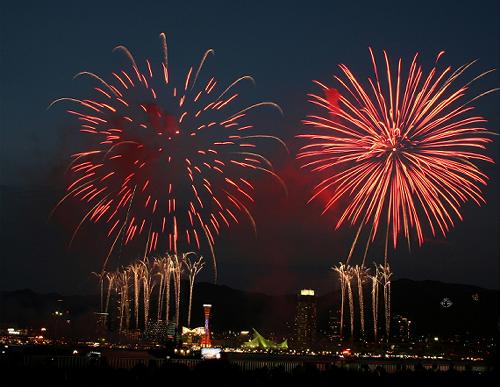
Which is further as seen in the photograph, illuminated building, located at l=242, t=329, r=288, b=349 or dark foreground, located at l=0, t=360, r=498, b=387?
illuminated building, located at l=242, t=329, r=288, b=349

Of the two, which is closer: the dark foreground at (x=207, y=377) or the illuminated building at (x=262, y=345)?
the dark foreground at (x=207, y=377)

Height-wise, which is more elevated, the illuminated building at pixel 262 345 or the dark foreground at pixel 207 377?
the illuminated building at pixel 262 345

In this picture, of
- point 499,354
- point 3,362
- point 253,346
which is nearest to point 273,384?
point 3,362

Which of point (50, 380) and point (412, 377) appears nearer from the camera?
point (50, 380)

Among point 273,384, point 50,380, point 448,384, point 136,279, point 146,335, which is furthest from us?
point 146,335

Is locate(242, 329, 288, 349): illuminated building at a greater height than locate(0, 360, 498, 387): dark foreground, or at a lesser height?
greater

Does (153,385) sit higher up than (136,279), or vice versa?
(136,279)

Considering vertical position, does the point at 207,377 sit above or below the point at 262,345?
below

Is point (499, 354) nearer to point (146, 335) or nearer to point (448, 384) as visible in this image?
point (448, 384)
